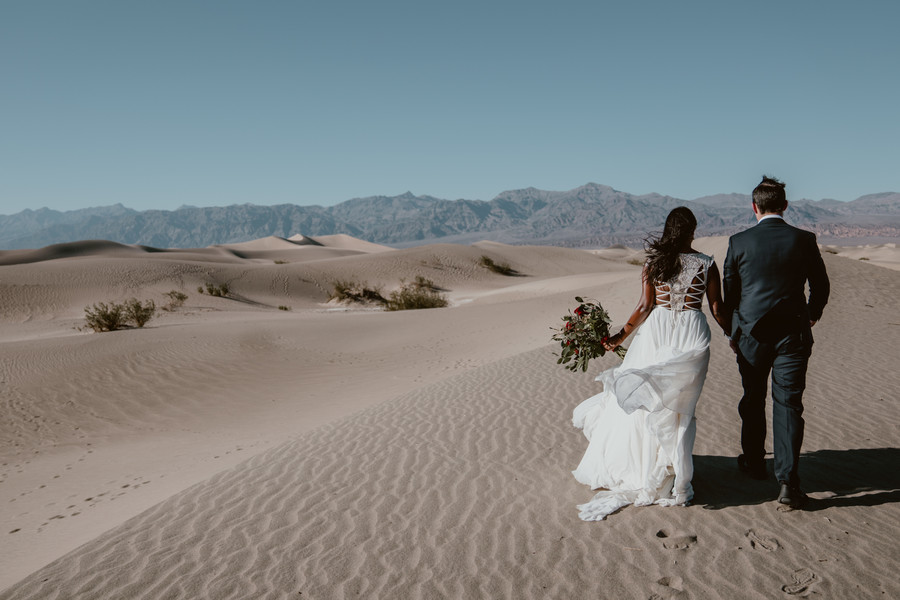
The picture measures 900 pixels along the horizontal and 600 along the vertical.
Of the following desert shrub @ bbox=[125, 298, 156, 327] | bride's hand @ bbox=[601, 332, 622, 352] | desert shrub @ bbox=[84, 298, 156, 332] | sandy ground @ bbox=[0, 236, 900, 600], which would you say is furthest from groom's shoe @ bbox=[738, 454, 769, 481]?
desert shrub @ bbox=[125, 298, 156, 327]

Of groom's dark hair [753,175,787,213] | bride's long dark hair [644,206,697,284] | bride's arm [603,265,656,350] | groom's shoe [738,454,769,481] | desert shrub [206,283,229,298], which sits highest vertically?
groom's dark hair [753,175,787,213]

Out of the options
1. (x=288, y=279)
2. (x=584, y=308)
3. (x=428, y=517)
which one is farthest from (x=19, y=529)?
(x=288, y=279)

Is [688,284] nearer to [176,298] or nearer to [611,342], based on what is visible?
[611,342]

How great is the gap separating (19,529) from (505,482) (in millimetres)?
4841

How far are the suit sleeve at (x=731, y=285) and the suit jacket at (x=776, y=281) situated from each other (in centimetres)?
3

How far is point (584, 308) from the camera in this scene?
16.1ft

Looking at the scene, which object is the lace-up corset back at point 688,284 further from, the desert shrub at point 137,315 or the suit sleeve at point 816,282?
the desert shrub at point 137,315

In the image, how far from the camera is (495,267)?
149 feet

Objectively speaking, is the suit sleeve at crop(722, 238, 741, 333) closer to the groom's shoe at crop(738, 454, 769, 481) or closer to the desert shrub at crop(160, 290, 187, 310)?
the groom's shoe at crop(738, 454, 769, 481)

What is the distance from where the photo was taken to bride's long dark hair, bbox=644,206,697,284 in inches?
168

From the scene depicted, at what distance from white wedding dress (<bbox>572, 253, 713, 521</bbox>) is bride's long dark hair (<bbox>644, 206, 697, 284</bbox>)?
7 cm

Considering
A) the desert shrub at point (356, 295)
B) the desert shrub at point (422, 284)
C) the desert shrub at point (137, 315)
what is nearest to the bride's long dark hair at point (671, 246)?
the desert shrub at point (137, 315)

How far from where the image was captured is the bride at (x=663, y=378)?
420 cm

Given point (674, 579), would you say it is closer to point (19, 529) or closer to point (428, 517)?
point (428, 517)
